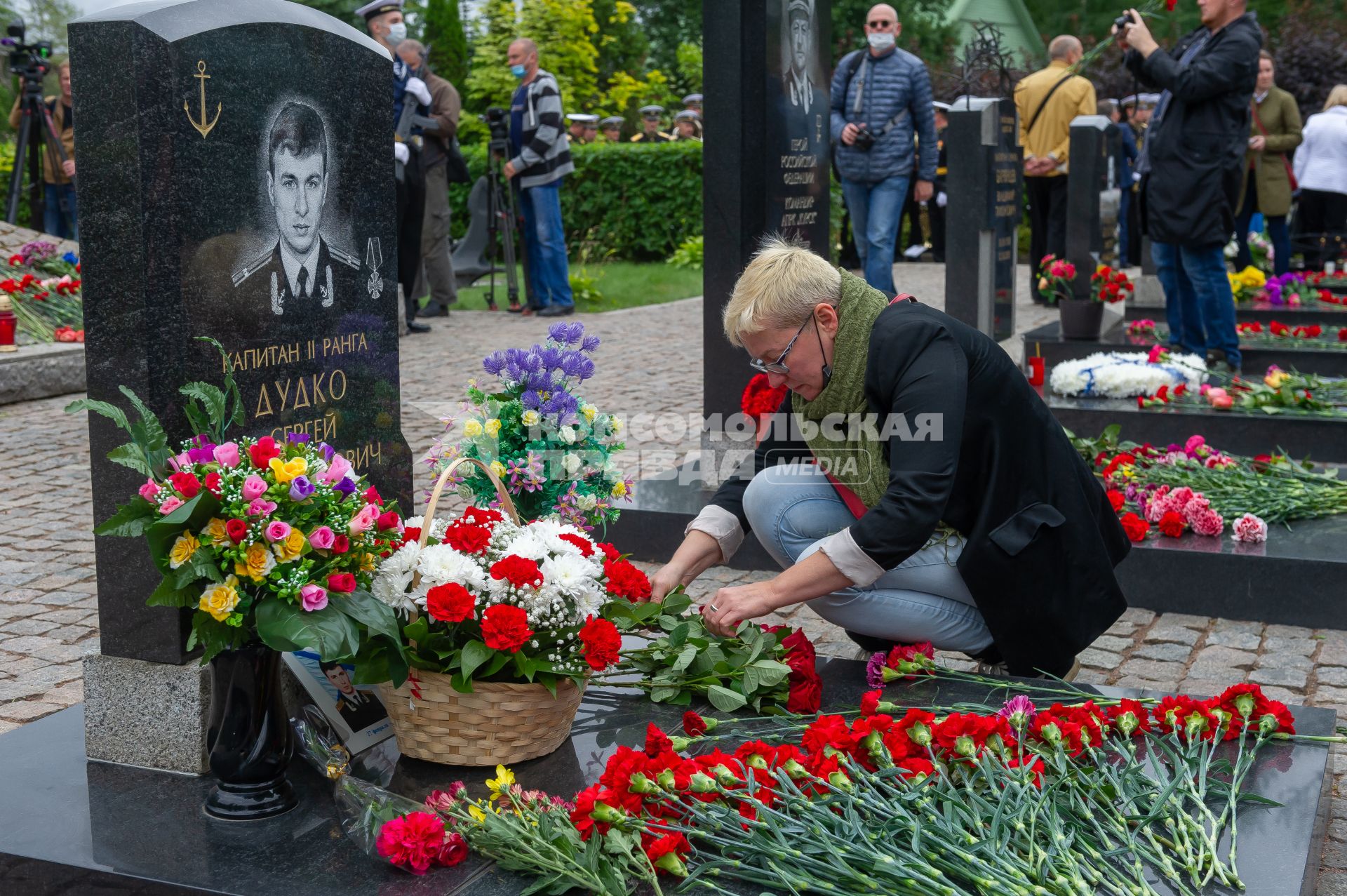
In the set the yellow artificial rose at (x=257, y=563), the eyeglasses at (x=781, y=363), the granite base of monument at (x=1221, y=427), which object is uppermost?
the eyeglasses at (x=781, y=363)

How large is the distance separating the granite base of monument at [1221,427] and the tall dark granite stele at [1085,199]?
3219 mm

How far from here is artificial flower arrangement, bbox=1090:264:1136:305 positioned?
29.5ft

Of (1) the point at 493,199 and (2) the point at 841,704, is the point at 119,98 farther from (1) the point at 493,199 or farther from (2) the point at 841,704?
(1) the point at 493,199

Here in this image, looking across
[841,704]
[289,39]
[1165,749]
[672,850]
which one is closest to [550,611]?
[672,850]

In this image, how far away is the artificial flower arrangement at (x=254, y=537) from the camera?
245cm

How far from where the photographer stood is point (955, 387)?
3057 mm

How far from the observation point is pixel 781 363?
316cm

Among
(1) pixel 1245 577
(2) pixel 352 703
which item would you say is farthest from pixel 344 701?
(1) pixel 1245 577

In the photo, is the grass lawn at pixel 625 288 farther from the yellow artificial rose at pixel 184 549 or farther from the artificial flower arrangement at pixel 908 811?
the artificial flower arrangement at pixel 908 811

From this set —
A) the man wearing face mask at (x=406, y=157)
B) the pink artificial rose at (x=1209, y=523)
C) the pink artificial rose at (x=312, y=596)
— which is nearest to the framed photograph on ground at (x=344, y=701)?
the pink artificial rose at (x=312, y=596)

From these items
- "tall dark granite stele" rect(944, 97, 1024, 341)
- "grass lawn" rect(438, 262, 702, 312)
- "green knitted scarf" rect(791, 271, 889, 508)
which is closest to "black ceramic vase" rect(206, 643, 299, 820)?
"green knitted scarf" rect(791, 271, 889, 508)

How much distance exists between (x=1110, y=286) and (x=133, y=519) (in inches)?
303

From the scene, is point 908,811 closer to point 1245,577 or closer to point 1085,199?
point 1245,577

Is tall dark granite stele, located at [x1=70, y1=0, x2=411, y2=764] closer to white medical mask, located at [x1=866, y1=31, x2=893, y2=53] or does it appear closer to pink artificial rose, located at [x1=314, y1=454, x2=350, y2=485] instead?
pink artificial rose, located at [x1=314, y1=454, x2=350, y2=485]
